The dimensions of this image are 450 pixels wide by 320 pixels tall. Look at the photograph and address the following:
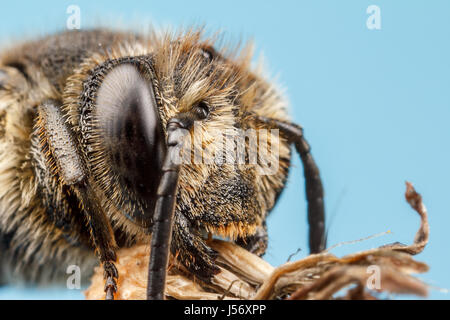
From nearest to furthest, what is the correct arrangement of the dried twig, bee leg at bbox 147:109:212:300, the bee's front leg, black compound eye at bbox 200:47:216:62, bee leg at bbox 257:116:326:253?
1. the dried twig
2. bee leg at bbox 147:109:212:300
3. the bee's front leg
4. black compound eye at bbox 200:47:216:62
5. bee leg at bbox 257:116:326:253

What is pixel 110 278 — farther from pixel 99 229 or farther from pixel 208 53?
pixel 208 53

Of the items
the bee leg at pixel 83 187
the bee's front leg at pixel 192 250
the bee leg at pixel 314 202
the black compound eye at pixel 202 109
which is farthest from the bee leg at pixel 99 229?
the bee leg at pixel 314 202

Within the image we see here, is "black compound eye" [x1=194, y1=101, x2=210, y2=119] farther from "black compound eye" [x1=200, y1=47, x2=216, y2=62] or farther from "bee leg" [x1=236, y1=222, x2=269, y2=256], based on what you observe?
"bee leg" [x1=236, y1=222, x2=269, y2=256]

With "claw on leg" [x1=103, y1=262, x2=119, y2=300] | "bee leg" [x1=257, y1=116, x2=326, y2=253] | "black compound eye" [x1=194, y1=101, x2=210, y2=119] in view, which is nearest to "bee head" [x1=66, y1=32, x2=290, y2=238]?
"black compound eye" [x1=194, y1=101, x2=210, y2=119]

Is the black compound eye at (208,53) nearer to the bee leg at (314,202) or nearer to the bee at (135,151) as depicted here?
the bee at (135,151)

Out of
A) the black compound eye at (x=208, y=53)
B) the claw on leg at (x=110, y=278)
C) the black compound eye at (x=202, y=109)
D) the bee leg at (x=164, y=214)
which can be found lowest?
the claw on leg at (x=110, y=278)
